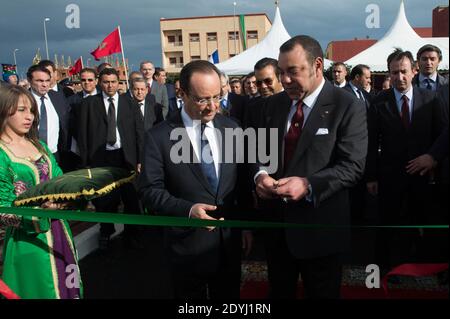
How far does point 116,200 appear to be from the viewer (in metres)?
5.36

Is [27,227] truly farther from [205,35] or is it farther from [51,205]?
[205,35]

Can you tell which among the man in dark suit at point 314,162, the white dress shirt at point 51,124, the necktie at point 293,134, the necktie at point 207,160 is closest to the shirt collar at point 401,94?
the man in dark suit at point 314,162

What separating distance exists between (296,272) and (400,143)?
1763 millimetres

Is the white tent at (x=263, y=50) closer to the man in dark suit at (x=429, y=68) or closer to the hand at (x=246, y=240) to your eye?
the man in dark suit at (x=429, y=68)

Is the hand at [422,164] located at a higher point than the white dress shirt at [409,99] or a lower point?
lower

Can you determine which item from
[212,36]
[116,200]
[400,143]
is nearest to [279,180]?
[400,143]

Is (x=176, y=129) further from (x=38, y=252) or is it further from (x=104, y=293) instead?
(x=104, y=293)

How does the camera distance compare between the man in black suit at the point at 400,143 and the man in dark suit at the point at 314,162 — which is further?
the man in black suit at the point at 400,143

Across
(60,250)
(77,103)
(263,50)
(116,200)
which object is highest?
(263,50)

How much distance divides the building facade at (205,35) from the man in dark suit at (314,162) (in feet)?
177

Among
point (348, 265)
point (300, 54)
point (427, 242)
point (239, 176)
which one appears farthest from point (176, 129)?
point (427, 242)

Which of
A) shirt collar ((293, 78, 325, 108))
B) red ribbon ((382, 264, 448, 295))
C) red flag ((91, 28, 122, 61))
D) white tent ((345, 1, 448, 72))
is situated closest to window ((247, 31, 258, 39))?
white tent ((345, 1, 448, 72))

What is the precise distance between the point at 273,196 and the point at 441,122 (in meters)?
2.08

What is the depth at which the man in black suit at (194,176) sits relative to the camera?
213 cm
